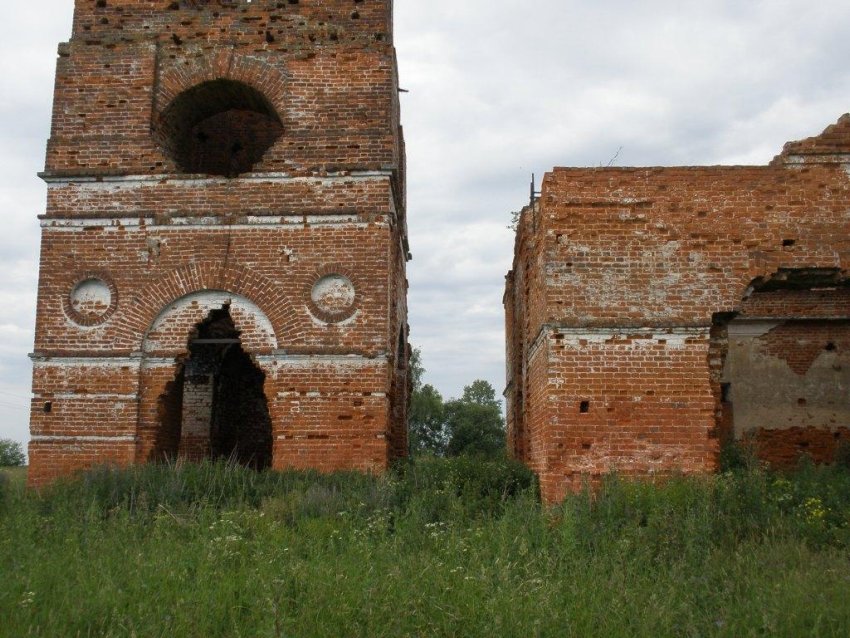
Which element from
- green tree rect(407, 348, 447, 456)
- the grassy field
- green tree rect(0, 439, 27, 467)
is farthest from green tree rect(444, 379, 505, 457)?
the grassy field

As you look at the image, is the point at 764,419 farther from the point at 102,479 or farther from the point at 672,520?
the point at 102,479

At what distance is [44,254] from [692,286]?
902 centimetres

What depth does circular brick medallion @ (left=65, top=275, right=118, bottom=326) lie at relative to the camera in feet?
37.3

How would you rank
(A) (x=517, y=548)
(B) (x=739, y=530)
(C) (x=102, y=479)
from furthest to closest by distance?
(C) (x=102, y=479)
(B) (x=739, y=530)
(A) (x=517, y=548)

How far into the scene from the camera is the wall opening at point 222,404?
48.0ft

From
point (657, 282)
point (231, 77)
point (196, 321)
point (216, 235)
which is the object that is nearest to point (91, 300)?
point (196, 321)

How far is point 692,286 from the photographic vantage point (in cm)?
973

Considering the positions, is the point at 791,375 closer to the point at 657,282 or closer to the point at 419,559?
the point at 657,282

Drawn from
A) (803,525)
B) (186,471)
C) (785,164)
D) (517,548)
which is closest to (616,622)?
(517,548)

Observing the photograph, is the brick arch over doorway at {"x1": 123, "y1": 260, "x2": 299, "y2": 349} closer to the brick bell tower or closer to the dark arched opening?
the brick bell tower

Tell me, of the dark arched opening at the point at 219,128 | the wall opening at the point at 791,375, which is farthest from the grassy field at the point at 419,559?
the wall opening at the point at 791,375

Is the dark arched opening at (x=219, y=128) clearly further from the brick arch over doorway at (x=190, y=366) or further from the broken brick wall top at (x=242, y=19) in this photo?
the brick arch over doorway at (x=190, y=366)

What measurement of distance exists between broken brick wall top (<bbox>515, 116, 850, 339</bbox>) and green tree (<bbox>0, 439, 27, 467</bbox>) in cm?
3156

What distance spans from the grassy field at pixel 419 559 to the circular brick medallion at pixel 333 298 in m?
2.43
